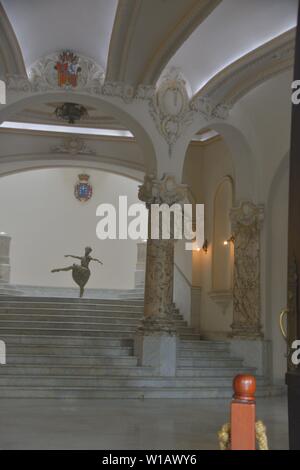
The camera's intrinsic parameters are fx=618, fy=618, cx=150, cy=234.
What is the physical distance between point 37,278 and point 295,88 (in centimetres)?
1543

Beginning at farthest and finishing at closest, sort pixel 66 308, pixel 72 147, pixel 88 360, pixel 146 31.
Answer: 1. pixel 72 147
2. pixel 66 308
3. pixel 88 360
4. pixel 146 31

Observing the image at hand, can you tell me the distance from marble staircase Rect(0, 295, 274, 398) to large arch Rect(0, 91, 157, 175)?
350 cm

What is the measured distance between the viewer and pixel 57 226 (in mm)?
19328

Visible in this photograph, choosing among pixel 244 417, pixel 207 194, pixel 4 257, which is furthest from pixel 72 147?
pixel 244 417

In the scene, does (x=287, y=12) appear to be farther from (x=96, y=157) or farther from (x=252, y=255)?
(x=96, y=157)

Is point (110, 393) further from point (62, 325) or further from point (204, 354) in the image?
point (62, 325)

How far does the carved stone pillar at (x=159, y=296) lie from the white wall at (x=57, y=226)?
805 cm

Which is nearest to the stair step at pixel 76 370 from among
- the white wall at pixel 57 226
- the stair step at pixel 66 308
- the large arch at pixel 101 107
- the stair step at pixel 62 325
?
the stair step at pixel 62 325

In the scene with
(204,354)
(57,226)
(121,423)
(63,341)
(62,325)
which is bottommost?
(121,423)

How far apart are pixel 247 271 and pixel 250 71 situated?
3893 mm

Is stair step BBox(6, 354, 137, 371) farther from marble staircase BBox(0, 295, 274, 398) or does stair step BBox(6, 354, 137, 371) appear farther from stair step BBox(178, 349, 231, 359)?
stair step BBox(178, 349, 231, 359)

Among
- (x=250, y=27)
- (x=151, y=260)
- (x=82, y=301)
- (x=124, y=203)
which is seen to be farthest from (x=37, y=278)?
(x=250, y=27)

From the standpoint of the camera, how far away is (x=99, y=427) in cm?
703

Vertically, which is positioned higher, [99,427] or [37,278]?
[37,278]
